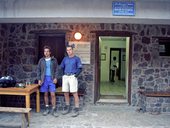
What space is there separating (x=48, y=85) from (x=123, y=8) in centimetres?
254

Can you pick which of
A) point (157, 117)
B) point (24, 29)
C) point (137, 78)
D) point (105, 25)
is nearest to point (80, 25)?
point (105, 25)

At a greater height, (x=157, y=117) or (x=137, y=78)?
(x=137, y=78)

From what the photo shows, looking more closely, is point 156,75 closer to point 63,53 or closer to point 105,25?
point 105,25

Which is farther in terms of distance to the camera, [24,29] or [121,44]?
[121,44]

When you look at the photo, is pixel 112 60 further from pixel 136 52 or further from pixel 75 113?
pixel 75 113

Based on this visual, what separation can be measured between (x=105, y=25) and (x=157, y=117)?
9.19 feet

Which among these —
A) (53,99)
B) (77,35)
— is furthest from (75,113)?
(77,35)

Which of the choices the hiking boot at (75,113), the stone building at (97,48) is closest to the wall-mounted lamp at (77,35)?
the stone building at (97,48)

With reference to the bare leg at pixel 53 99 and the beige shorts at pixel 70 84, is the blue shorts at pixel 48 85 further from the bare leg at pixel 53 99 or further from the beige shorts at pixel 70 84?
the beige shorts at pixel 70 84

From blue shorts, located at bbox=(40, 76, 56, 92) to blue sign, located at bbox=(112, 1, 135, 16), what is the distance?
2219mm

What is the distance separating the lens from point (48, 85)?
5996 millimetres

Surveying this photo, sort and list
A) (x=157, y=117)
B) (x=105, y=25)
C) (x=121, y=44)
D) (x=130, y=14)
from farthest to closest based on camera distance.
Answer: (x=121, y=44) → (x=105, y=25) → (x=157, y=117) → (x=130, y=14)

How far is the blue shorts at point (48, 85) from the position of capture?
595cm

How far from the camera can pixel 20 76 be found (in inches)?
280
